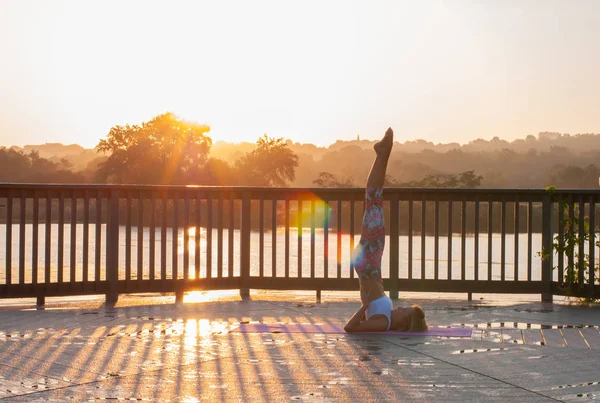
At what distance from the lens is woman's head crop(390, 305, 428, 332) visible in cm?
589

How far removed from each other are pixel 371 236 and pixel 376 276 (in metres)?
0.30

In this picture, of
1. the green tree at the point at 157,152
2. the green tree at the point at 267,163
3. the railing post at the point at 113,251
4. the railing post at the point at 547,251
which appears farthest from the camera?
the green tree at the point at 267,163

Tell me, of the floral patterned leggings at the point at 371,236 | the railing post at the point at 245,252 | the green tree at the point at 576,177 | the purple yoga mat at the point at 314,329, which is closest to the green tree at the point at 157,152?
the green tree at the point at 576,177

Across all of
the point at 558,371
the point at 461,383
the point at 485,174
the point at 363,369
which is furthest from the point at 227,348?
the point at 485,174

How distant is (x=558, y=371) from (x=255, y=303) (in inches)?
139

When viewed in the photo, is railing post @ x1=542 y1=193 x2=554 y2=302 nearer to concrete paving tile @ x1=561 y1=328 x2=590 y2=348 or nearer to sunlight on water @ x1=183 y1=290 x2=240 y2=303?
concrete paving tile @ x1=561 y1=328 x2=590 y2=348

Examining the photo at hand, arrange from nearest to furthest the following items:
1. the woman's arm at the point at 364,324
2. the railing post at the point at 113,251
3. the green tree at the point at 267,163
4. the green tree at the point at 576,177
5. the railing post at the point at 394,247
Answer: the woman's arm at the point at 364,324, the railing post at the point at 113,251, the railing post at the point at 394,247, the green tree at the point at 576,177, the green tree at the point at 267,163

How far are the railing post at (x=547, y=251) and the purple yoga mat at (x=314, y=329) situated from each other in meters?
2.23

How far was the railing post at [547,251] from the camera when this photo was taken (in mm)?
8016

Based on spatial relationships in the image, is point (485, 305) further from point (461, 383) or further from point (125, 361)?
point (125, 361)

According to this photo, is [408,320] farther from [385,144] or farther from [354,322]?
[385,144]

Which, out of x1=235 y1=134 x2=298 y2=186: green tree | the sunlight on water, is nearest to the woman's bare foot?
the sunlight on water

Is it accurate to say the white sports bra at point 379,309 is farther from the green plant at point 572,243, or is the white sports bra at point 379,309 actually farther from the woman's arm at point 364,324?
the green plant at point 572,243

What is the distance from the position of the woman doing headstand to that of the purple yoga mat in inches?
3.0
